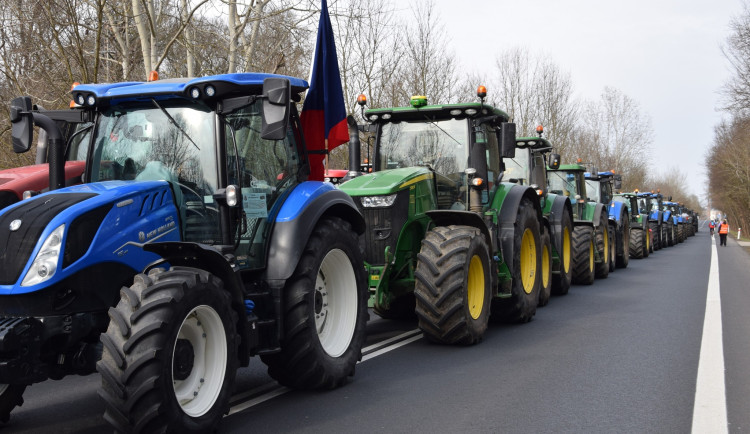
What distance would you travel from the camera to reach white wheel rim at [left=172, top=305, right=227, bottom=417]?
Result: 459 centimetres

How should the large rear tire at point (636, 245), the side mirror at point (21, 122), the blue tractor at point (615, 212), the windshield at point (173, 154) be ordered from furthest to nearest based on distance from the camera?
1. the large rear tire at point (636, 245)
2. the blue tractor at point (615, 212)
3. the windshield at point (173, 154)
4. the side mirror at point (21, 122)

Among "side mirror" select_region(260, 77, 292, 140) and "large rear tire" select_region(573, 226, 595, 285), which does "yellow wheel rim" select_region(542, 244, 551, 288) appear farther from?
"side mirror" select_region(260, 77, 292, 140)

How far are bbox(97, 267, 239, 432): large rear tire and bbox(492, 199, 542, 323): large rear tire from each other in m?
5.13

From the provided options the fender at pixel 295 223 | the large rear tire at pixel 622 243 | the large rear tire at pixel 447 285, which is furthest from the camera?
the large rear tire at pixel 622 243

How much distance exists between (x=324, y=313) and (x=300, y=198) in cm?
103

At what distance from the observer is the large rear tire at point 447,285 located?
7543 mm

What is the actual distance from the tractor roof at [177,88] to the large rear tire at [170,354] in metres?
1.35

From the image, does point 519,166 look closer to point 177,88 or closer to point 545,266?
point 545,266

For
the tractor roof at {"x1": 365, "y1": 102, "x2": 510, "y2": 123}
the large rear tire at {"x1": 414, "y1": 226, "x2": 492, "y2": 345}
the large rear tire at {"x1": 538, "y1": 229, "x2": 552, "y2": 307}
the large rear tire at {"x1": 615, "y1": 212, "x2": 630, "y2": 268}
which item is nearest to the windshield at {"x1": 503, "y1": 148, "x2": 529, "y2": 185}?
the large rear tire at {"x1": 538, "y1": 229, "x2": 552, "y2": 307}

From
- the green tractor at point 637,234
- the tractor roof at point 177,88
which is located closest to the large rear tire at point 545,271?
the tractor roof at point 177,88

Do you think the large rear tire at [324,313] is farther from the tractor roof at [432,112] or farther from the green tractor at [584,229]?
the green tractor at [584,229]

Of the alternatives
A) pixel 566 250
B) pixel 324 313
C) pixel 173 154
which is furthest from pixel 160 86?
pixel 566 250

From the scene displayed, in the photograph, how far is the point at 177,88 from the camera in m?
5.20

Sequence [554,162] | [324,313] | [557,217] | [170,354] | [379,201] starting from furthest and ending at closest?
1. [554,162]
2. [557,217]
3. [379,201]
4. [324,313]
5. [170,354]
